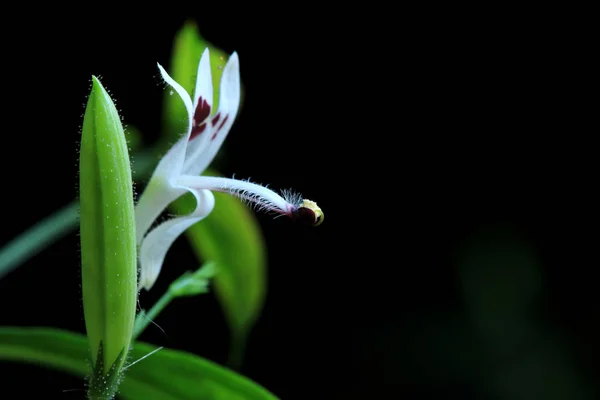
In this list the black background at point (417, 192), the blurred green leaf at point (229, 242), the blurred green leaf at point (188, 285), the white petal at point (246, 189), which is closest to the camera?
the white petal at point (246, 189)

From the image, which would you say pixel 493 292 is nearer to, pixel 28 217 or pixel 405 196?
pixel 405 196

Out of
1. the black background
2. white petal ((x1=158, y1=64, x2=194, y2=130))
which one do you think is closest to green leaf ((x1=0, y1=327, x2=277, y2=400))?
white petal ((x1=158, y1=64, x2=194, y2=130))

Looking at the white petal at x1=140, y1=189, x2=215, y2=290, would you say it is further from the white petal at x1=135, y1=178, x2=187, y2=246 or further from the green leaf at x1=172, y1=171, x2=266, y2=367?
the green leaf at x1=172, y1=171, x2=266, y2=367

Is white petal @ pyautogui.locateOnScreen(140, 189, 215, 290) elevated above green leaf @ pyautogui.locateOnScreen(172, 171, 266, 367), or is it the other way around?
green leaf @ pyautogui.locateOnScreen(172, 171, 266, 367)

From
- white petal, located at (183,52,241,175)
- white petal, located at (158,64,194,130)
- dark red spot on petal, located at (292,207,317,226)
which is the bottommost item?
dark red spot on petal, located at (292,207,317,226)

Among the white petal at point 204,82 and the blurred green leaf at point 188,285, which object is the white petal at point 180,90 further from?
the blurred green leaf at point 188,285

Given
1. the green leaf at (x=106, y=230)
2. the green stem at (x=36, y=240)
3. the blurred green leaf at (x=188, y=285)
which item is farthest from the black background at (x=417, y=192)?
the green leaf at (x=106, y=230)

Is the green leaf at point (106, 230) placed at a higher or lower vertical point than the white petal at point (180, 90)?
lower

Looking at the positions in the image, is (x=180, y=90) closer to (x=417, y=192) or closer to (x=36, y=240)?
(x=36, y=240)
